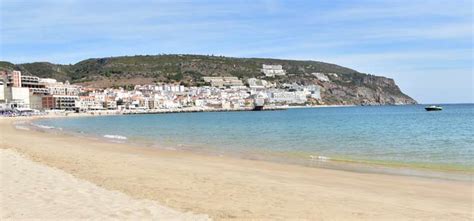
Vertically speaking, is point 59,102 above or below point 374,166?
above

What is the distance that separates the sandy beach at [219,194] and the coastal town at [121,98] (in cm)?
10706

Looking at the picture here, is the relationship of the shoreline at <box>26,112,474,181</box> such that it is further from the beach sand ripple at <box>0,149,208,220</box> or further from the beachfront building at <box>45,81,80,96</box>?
the beachfront building at <box>45,81,80,96</box>

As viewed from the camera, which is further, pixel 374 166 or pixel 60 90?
pixel 60 90

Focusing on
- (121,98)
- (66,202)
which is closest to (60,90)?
(121,98)

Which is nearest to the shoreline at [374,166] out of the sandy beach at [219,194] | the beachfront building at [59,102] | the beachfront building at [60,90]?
the sandy beach at [219,194]

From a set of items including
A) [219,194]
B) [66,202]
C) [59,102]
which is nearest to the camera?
[66,202]

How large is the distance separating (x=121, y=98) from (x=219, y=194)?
155 m

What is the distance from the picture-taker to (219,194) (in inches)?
356

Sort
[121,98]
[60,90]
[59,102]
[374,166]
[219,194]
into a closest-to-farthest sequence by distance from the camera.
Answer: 1. [219,194]
2. [374,166]
3. [59,102]
4. [60,90]
5. [121,98]

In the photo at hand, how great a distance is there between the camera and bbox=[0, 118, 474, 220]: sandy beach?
7.21 meters

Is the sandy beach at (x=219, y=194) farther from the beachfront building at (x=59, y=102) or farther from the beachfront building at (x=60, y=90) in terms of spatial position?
the beachfront building at (x=60, y=90)

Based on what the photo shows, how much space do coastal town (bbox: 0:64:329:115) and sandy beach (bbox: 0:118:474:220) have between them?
351 ft

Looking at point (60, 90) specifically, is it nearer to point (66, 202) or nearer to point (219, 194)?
point (219, 194)

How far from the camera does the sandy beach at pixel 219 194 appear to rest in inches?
284
